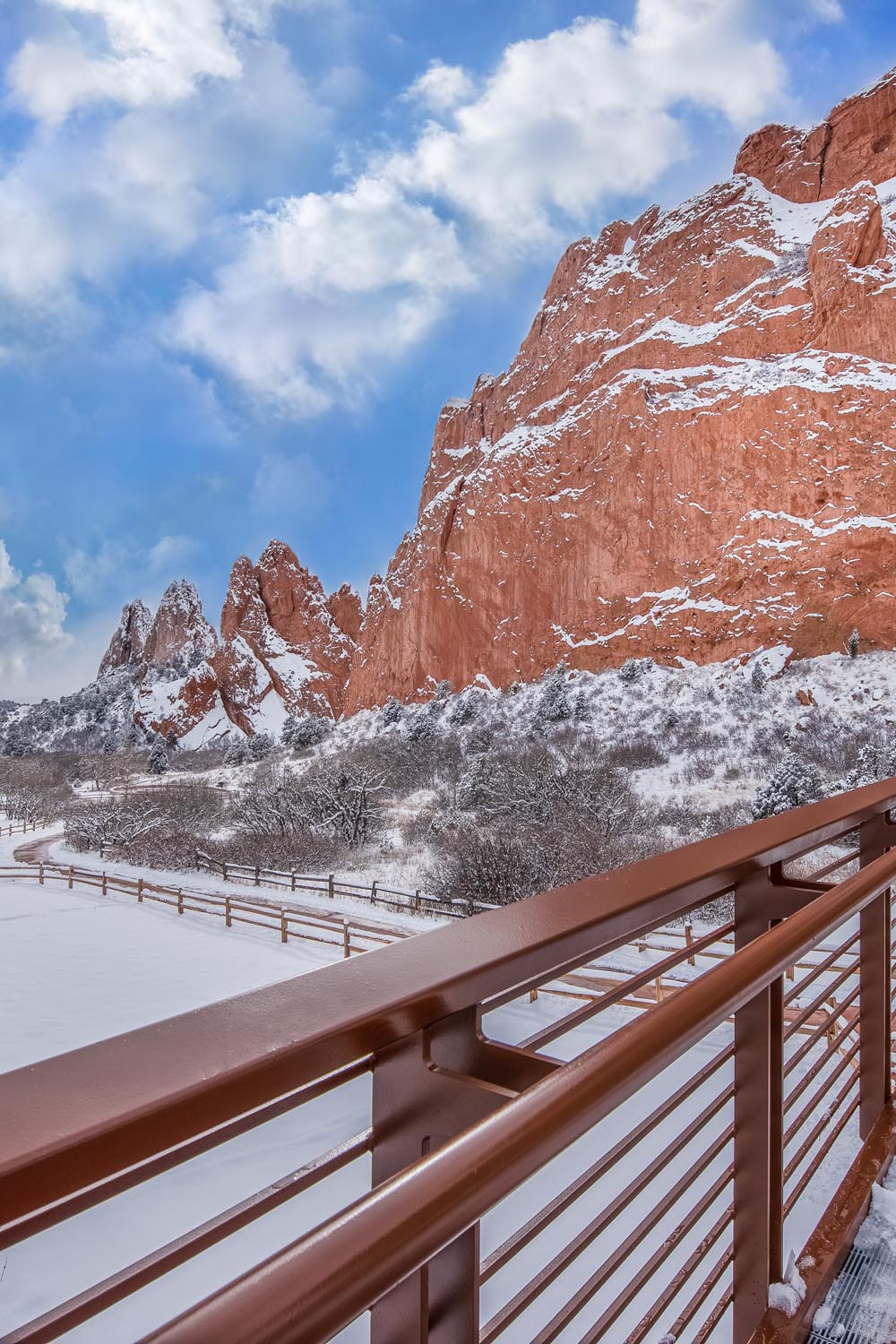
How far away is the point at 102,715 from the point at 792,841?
71974 mm

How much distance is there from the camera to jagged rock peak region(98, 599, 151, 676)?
78325 mm

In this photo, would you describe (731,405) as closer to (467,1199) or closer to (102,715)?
(467,1199)

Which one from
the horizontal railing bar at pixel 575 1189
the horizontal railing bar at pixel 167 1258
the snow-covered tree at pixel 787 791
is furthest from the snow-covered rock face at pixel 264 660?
the horizontal railing bar at pixel 167 1258

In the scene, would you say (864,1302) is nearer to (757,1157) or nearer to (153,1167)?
(757,1157)

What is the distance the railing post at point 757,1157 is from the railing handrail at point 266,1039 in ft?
1.39

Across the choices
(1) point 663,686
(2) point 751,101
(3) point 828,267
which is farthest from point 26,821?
(2) point 751,101

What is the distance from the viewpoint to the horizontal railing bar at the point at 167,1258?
411mm

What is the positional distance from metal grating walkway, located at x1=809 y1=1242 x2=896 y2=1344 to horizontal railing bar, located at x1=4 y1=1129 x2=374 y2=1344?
1.24 m

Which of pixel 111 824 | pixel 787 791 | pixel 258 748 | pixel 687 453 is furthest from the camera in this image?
pixel 258 748

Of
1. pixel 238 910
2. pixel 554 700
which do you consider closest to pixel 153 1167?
pixel 238 910

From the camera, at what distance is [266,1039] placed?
52 centimetres

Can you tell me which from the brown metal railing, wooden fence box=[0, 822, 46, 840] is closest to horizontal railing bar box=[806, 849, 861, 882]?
the brown metal railing

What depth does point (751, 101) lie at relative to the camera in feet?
112

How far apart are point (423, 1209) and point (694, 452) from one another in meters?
31.1
